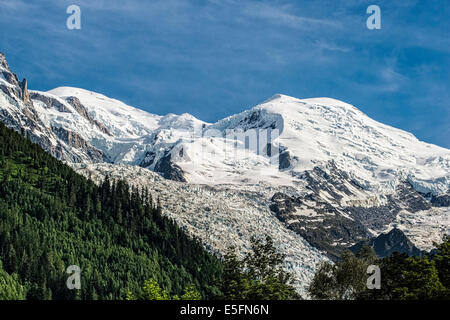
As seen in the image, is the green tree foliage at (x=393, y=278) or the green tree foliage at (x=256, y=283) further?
the green tree foliage at (x=256, y=283)

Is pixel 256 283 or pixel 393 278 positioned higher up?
pixel 393 278

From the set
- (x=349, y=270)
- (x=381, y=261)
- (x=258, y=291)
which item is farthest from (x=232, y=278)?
(x=381, y=261)

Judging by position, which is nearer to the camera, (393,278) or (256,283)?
(393,278)

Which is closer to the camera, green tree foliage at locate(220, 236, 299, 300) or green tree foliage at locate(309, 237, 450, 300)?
green tree foliage at locate(309, 237, 450, 300)

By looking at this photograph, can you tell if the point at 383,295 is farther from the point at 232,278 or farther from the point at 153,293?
the point at 153,293

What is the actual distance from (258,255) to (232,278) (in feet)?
54.9
